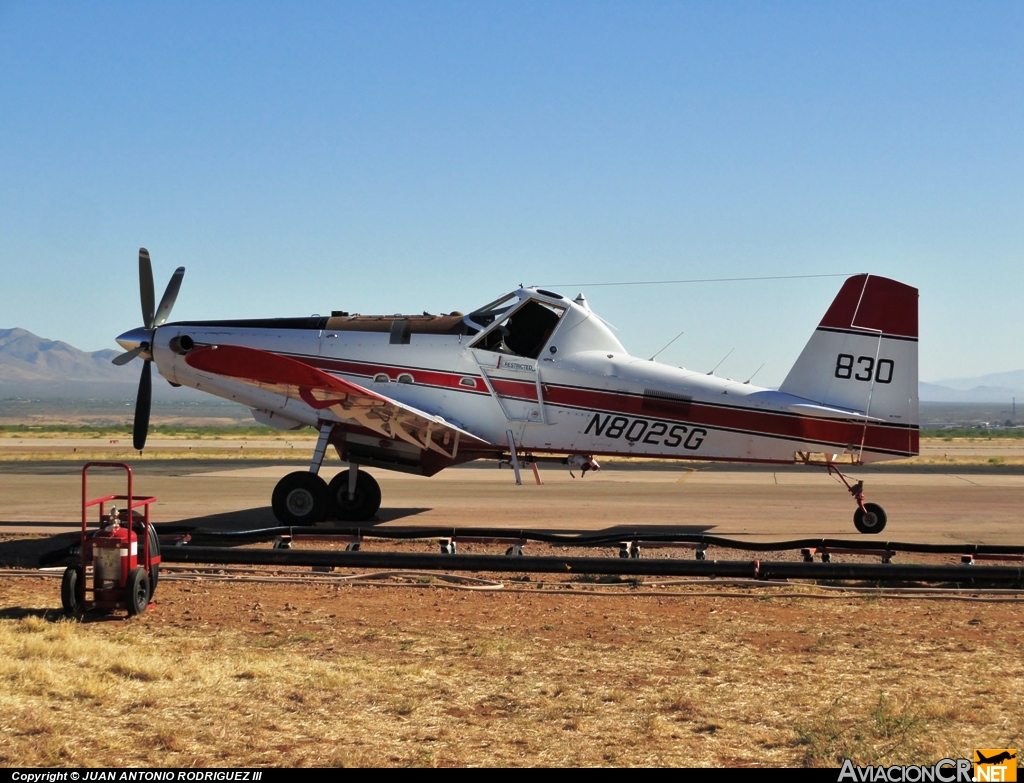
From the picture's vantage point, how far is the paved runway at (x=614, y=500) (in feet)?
53.4

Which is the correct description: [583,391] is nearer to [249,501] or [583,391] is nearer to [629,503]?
[629,503]

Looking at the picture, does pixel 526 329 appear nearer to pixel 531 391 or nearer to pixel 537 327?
pixel 537 327

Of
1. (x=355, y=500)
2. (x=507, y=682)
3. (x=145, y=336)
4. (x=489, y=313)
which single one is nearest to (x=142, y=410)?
(x=145, y=336)

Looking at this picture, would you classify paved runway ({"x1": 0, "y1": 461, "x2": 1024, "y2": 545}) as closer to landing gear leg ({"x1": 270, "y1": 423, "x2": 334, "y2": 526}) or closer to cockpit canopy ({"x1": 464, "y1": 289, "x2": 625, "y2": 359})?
landing gear leg ({"x1": 270, "y1": 423, "x2": 334, "y2": 526})

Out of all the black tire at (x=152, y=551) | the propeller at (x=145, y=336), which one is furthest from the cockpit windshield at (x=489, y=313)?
the black tire at (x=152, y=551)

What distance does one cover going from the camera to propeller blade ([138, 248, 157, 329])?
16.6 metres

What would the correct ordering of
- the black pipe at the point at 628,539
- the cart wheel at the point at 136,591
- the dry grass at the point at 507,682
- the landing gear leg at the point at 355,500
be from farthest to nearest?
the landing gear leg at the point at 355,500
the black pipe at the point at 628,539
the cart wheel at the point at 136,591
the dry grass at the point at 507,682

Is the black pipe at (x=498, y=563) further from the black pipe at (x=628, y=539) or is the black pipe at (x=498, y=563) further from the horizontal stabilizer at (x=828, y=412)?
the horizontal stabilizer at (x=828, y=412)

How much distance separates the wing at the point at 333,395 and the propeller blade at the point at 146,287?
1465 mm

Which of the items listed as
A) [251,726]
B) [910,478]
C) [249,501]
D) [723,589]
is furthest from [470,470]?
[251,726]

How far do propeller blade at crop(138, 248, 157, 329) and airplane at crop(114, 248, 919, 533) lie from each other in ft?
0.08

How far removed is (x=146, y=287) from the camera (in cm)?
1658

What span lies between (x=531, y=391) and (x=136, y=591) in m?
8.08

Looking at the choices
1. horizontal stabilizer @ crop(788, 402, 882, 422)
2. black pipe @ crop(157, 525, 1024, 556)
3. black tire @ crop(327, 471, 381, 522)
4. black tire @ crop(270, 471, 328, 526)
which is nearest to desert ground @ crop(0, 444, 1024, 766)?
black pipe @ crop(157, 525, 1024, 556)
